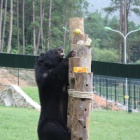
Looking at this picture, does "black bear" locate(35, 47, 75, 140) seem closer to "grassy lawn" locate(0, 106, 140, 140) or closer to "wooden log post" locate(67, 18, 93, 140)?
"wooden log post" locate(67, 18, 93, 140)

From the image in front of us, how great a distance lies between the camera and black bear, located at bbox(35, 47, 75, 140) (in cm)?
472

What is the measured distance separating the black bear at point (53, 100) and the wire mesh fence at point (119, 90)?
1691 centimetres

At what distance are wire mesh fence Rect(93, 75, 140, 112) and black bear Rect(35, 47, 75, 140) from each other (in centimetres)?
1691

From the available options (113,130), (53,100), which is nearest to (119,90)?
(113,130)

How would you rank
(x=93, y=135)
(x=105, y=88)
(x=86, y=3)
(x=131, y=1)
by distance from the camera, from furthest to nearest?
(x=86, y=3)
(x=131, y=1)
(x=105, y=88)
(x=93, y=135)

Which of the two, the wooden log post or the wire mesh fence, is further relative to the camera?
the wire mesh fence

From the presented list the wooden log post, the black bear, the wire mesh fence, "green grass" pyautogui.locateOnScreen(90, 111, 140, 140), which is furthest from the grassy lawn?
the wire mesh fence

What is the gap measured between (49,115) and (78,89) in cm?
75

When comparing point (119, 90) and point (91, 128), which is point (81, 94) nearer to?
point (91, 128)

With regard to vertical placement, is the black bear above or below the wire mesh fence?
above

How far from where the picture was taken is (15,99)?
59.0 ft

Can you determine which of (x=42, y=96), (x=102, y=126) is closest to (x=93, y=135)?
(x=102, y=126)

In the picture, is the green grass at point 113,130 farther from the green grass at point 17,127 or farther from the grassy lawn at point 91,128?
the green grass at point 17,127

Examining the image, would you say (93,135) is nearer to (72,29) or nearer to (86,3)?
(72,29)
